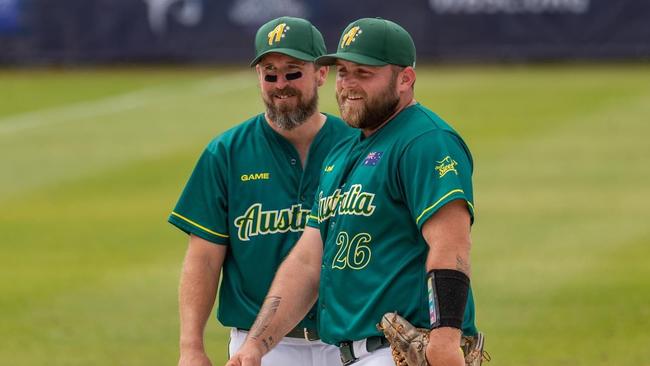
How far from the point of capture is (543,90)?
27578mm

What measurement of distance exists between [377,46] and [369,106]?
26 cm

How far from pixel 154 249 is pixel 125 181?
4.20 m

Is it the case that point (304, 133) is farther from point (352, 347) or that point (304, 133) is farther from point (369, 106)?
point (352, 347)

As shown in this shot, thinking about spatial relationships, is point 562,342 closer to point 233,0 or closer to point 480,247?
point 480,247

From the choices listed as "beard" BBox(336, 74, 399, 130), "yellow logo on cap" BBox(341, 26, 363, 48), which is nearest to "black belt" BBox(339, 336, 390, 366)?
"beard" BBox(336, 74, 399, 130)

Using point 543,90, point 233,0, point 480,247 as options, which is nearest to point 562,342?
point 480,247

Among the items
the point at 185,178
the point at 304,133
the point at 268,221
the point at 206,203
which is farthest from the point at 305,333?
the point at 185,178

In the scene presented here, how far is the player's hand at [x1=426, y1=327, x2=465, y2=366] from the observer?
19.1ft

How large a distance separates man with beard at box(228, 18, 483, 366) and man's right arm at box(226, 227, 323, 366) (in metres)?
0.17

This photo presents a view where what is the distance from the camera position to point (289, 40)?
23.8 ft

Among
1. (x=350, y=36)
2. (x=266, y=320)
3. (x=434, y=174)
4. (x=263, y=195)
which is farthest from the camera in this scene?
(x=263, y=195)

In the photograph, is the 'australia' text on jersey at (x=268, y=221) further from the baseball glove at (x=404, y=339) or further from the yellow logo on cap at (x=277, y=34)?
the baseball glove at (x=404, y=339)

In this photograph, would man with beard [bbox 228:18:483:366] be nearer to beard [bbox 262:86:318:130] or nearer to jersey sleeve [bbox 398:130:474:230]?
jersey sleeve [bbox 398:130:474:230]

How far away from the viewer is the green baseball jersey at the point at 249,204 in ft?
24.4
